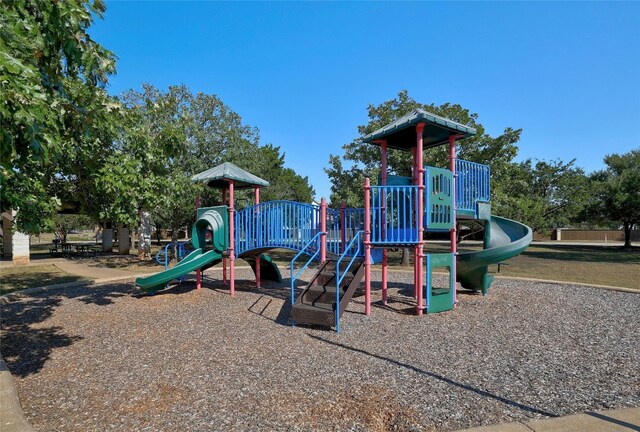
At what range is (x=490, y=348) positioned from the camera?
5.41 m

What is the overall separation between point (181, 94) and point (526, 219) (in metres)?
22.0

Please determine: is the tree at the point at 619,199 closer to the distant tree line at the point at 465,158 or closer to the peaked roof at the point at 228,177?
the distant tree line at the point at 465,158

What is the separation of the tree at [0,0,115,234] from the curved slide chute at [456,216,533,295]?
799cm

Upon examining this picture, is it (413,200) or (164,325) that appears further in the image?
(413,200)

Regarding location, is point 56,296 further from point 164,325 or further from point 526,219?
point 526,219

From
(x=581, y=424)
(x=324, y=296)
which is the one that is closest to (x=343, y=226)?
(x=324, y=296)

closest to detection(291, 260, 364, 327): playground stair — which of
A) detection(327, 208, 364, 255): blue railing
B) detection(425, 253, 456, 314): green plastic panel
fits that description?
detection(327, 208, 364, 255): blue railing

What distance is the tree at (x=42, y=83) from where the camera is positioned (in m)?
2.91

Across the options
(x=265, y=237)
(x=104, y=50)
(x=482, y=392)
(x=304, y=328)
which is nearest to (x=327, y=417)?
(x=482, y=392)

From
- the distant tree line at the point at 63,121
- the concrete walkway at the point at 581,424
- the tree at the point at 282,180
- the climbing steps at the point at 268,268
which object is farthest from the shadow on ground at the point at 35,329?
the tree at the point at 282,180

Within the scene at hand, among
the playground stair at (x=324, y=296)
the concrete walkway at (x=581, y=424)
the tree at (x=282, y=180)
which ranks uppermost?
the tree at (x=282, y=180)

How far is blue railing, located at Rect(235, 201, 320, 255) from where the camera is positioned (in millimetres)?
8836

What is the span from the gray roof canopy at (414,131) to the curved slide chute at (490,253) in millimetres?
2680

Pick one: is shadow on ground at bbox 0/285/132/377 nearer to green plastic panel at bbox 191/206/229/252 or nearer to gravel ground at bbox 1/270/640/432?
gravel ground at bbox 1/270/640/432
